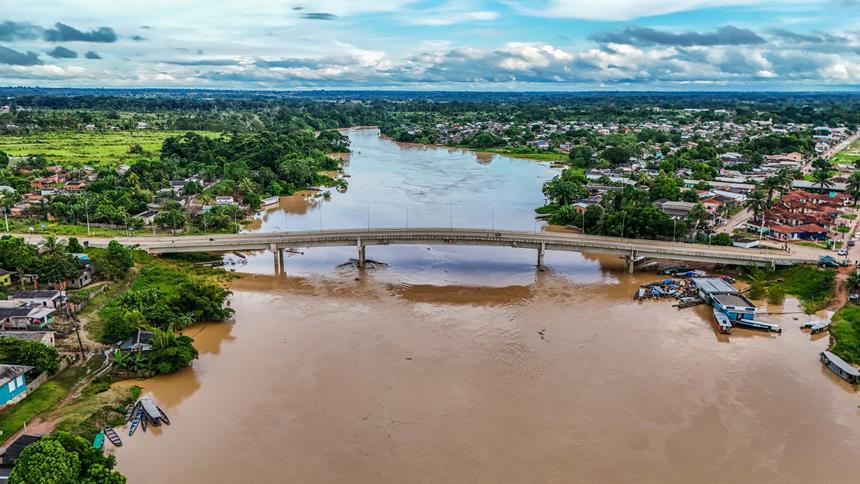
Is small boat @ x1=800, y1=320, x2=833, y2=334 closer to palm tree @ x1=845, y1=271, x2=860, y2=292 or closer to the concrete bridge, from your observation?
palm tree @ x1=845, y1=271, x2=860, y2=292

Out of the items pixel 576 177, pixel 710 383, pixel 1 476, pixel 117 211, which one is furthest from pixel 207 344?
pixel 576 177

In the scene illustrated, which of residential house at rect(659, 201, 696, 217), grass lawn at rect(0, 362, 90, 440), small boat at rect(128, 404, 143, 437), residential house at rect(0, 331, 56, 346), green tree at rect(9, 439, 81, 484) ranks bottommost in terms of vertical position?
small boat at rect(128, 404, 143, 437)

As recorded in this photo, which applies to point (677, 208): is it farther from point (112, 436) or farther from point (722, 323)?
point (112, 436)

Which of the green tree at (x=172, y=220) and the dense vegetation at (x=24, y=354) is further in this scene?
the green tree at (x=172, y=220)

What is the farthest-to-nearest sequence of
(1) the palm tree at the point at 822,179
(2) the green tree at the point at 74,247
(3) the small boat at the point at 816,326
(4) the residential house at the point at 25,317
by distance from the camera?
(1) the palm tree at the point at 822,179 → (2) the green tree at the point at 74,247 → (3) the small boat at the point at 816,326 → (4) the residential house at the point at 25,317

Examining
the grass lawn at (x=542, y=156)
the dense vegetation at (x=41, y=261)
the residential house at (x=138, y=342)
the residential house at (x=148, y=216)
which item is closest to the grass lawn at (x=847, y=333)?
the residential house at (x=138, y=342)

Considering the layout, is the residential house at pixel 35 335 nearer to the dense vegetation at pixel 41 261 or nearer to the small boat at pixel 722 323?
the dense vegetation at pixel 41 261

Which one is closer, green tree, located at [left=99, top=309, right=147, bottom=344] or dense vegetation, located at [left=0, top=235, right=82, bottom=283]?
green tree, located at [left=99, top=309, right=147, bottom=344]

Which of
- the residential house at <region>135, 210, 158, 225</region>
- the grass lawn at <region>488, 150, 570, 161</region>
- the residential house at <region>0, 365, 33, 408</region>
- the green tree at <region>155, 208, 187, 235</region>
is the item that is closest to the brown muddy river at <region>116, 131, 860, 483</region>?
the residential house at <region>0, 365, 33, 408</region>
